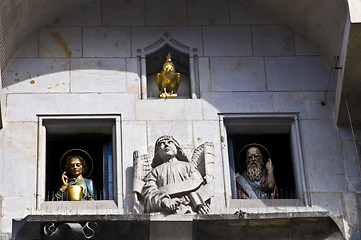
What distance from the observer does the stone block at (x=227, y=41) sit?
603 inches

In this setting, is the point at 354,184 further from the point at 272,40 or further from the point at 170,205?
the point at 170,205

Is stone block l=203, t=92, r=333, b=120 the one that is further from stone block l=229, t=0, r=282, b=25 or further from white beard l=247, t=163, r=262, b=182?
stone block l=229, t=0, r=282, b=25

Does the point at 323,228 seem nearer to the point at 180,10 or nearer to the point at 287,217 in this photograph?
the point at 287,217

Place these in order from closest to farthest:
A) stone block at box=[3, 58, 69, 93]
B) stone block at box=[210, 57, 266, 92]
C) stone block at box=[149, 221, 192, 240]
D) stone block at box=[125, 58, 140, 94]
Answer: stone block at box=[149, 221, 192, 240], stone block at box=[3, 58, 69, 93], stone block at box=[125, 58, 140, 94], stone block at box=[210, 57, 266, 92]

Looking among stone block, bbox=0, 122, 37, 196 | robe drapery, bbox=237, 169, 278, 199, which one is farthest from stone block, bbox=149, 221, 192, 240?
stone block, bbox=0, 122, 37, 196

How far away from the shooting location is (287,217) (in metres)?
13.4

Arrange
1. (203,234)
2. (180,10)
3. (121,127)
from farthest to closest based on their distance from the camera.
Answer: (180,10), (121,127), (203,234)

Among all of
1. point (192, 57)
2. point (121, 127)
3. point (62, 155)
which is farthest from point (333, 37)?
point (62, 155)

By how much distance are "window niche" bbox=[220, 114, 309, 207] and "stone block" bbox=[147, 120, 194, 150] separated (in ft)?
1.50

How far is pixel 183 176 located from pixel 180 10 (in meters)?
2.80

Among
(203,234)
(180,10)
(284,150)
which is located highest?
(180,10)

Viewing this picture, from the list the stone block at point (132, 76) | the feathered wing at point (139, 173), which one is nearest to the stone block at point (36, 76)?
the stone block at point (132, 76)

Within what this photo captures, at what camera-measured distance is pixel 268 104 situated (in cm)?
1495

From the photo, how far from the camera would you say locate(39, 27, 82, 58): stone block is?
1516 cm
